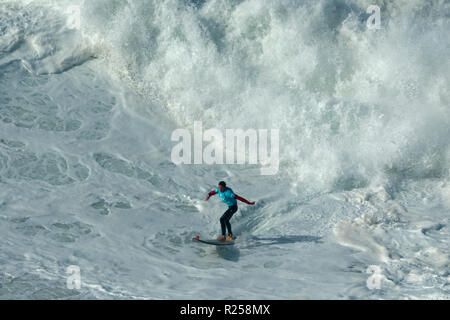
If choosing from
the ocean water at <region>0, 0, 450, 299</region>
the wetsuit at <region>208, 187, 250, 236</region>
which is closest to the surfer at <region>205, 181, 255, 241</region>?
the wetsuit at <region>208, 187, 250, 236</region>

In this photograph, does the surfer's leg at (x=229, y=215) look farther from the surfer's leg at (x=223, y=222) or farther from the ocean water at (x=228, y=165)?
the ocean water at (x=228, y=165)

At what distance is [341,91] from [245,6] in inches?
125

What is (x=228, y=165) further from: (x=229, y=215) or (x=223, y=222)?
(x=223, y=222)

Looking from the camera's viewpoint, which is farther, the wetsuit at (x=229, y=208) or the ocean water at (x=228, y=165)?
the wetsuit at (x=229, y=208)

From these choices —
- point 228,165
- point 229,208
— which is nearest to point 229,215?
point 229,208

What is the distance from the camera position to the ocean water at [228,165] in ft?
27.4

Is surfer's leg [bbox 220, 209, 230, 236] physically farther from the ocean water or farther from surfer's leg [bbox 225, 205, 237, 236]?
the ocean water

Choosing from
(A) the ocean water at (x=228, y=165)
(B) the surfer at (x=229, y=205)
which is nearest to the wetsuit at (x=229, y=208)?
(B) the surfer at (x=229, y=205)

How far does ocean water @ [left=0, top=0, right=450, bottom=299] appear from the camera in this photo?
8.35 m

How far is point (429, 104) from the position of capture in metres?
11.9

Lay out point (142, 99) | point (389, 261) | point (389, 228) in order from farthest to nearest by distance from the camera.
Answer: point (142, 99), point (389, 228), point (389, 261)

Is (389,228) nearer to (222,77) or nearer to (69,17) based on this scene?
(222,77)

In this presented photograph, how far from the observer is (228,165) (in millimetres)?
11508
